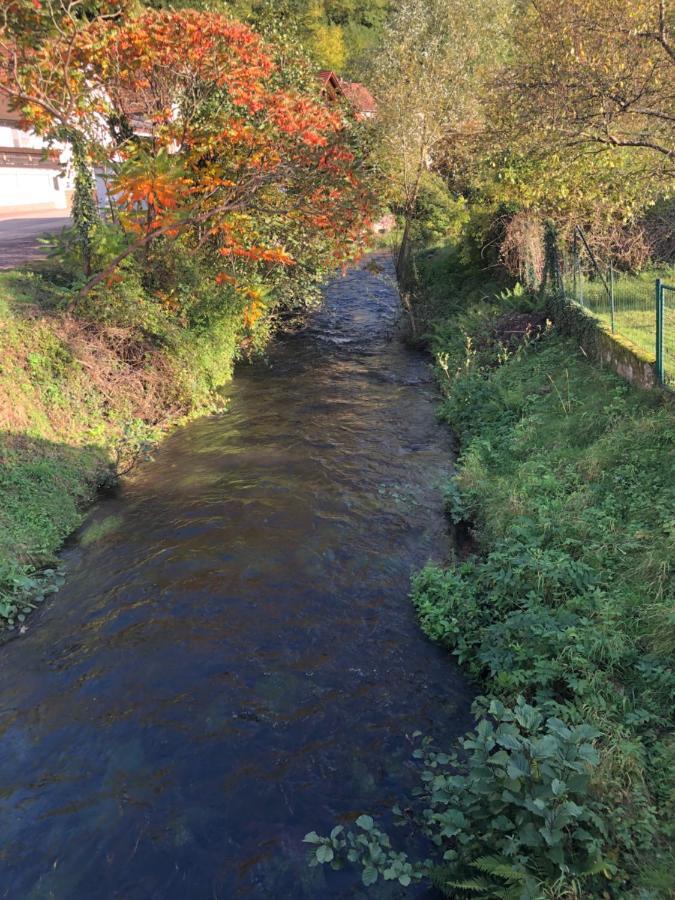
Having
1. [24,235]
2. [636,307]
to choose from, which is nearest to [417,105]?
[636,307]

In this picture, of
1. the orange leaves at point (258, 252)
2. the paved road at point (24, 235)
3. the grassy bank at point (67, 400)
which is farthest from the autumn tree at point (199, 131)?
the paved road at point (24, 235)

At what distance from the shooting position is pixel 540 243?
54.5ft

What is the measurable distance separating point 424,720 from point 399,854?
1461mm

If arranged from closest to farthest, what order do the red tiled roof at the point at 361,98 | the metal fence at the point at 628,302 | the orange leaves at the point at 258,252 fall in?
the metal fence at the point at 628,302 < the orange leaves at the point at 258,252 < the red tiled roof at the point at 361,98

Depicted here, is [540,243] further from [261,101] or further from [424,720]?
[424,720]

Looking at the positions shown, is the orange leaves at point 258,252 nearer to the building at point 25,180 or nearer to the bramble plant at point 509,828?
the bramble plant at point 509,828

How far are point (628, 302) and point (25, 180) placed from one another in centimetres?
3377

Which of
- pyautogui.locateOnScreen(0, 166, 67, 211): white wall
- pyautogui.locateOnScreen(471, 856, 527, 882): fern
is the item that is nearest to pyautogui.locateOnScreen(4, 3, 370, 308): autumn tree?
pyautogui.locateOnScreen(471, 856, 527, 882): fern

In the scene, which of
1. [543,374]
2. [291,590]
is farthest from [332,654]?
[543,374]

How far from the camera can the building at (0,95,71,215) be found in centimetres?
3466

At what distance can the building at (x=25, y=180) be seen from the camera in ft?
114

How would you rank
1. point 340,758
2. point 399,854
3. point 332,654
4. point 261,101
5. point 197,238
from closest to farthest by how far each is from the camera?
point 399,854, point 340,758, point 332,654, point 261,101, point 197,238

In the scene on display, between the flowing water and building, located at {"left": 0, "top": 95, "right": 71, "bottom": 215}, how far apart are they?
3034 centimetres

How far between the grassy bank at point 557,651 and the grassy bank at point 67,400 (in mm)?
5152
